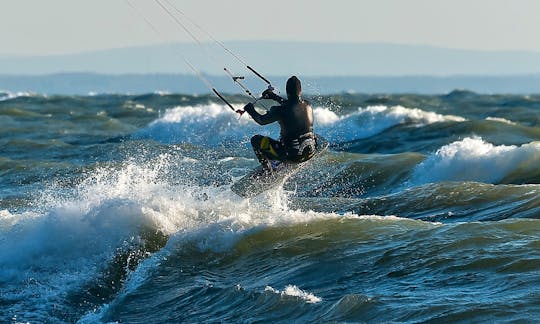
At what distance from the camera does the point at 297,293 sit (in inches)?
506

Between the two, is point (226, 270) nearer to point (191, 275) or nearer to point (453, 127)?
point (191, 275)

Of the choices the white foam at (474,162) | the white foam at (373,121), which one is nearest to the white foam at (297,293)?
the white foam at (474,162)

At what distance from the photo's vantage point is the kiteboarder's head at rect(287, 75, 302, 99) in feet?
52.1

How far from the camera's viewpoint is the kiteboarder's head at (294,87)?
15891mm

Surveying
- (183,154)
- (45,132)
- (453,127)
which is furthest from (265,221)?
(45,132)

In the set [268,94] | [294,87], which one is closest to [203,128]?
[294,87]

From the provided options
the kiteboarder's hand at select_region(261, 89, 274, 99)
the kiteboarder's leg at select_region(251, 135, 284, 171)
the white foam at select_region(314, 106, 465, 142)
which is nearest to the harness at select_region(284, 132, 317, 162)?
the kiteboarder's leg at select_region(251, 135, 284, 171)

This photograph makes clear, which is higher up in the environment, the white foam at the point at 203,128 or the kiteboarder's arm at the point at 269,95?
the kiteboarder's arm at the point at 269,95

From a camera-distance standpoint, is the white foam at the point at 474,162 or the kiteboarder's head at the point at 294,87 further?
the white foam at the point at 474,162

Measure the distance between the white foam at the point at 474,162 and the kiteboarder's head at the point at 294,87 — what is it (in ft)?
27.2

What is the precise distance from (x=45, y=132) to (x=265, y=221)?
2825cm

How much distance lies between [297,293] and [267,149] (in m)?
4.34

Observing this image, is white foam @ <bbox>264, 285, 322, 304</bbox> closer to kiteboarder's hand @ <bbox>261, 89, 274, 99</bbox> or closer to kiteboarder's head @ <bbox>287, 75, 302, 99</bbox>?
kiteboarder's hand @ <bbox>261, 89, 274, 99</bbox>

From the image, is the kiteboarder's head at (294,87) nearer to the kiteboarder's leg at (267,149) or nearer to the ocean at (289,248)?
the kiteboarder's leg at (267,149)
